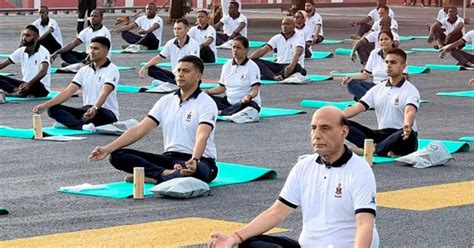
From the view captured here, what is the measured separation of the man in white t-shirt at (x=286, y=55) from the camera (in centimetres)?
2291

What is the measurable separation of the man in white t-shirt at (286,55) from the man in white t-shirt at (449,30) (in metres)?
7.40

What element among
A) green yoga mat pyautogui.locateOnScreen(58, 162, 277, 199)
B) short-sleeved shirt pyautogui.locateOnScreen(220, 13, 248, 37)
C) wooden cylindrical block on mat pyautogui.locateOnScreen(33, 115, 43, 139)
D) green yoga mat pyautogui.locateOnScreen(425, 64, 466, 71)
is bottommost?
green yoga mat pyautogui.locateOnScreen(425, 64, 466, 71)

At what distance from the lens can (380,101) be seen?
14.2 metres

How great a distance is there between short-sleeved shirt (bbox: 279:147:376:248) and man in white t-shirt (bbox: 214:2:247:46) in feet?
77.0

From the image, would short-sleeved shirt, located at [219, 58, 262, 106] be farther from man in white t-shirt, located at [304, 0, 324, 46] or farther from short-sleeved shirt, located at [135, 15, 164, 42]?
man in white t-shirt, located at [304, 0, 324, 46]

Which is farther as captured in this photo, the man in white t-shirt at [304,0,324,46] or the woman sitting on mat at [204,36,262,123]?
the man in white t-shirt at [304,0,324,46]

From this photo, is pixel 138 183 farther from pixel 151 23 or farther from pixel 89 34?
pixel 151 23

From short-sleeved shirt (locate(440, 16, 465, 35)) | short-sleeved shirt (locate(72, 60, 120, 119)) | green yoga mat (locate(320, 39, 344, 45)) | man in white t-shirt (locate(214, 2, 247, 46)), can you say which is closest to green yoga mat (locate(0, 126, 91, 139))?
short-sleeved shirt (locate(72, 60, 120, 119))

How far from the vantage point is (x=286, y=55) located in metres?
23.5

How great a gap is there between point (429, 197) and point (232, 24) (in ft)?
68.5

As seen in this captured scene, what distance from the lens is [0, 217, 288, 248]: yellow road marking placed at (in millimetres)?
9523

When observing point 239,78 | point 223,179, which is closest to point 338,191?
point 223,179

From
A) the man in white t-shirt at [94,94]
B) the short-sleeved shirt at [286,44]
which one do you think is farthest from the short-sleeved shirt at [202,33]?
the man in white t-shirt at [94,94]

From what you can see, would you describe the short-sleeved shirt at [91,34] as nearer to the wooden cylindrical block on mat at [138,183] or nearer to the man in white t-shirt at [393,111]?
the man in white t-shirt at [393,111]
